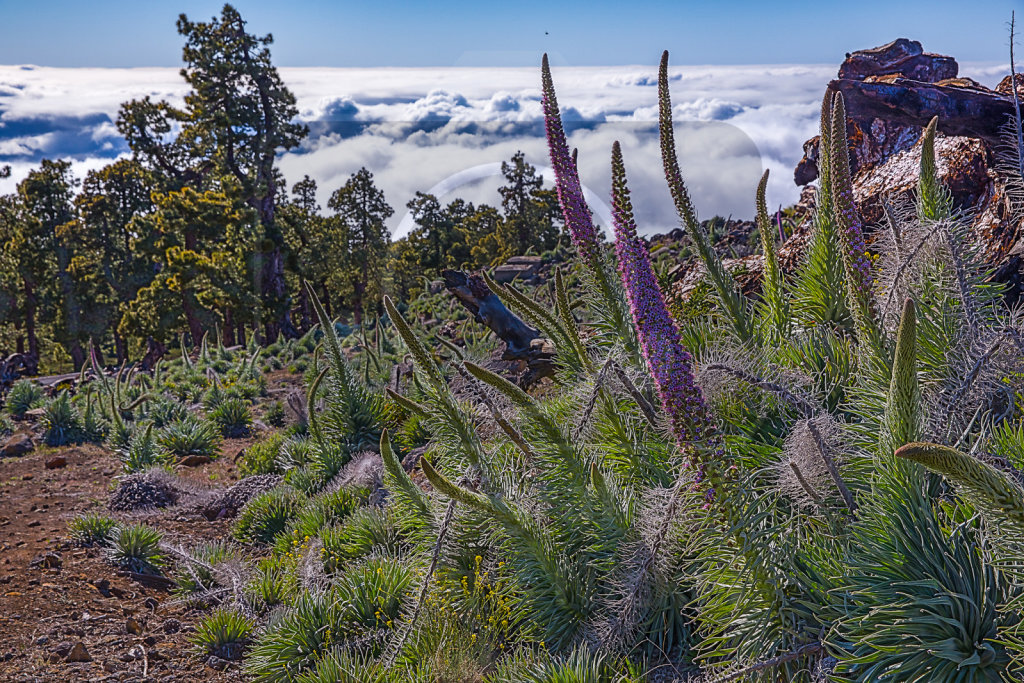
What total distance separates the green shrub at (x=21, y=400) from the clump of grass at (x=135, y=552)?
31.6ft

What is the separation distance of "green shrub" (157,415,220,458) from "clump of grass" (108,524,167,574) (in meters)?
4.06

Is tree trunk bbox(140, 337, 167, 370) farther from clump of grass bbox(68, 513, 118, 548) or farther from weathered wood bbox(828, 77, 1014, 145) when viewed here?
weathered wood bbox(828, 77, 1014, 145)

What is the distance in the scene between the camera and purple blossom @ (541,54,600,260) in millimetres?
2869

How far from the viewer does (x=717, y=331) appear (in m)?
4.11

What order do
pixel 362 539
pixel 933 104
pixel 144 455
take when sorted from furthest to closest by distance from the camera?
pixel 144 455 < pixel 362 539 < pixel 933 104

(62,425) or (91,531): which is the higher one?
(91,531)

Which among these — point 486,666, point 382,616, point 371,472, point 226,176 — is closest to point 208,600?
point 371,472

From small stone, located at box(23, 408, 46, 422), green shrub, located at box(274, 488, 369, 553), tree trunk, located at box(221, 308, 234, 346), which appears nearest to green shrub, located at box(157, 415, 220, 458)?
small stone, located at box(23, 408, 46, 422)

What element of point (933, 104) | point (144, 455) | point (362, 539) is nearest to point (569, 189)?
point (362, 539)

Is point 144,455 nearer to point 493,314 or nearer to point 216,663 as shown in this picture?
point 493,314

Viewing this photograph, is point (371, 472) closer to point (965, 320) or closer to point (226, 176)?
point (965, 320)

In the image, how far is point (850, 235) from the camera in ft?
9.20

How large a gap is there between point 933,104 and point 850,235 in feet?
9.51

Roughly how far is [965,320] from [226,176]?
28.4m
